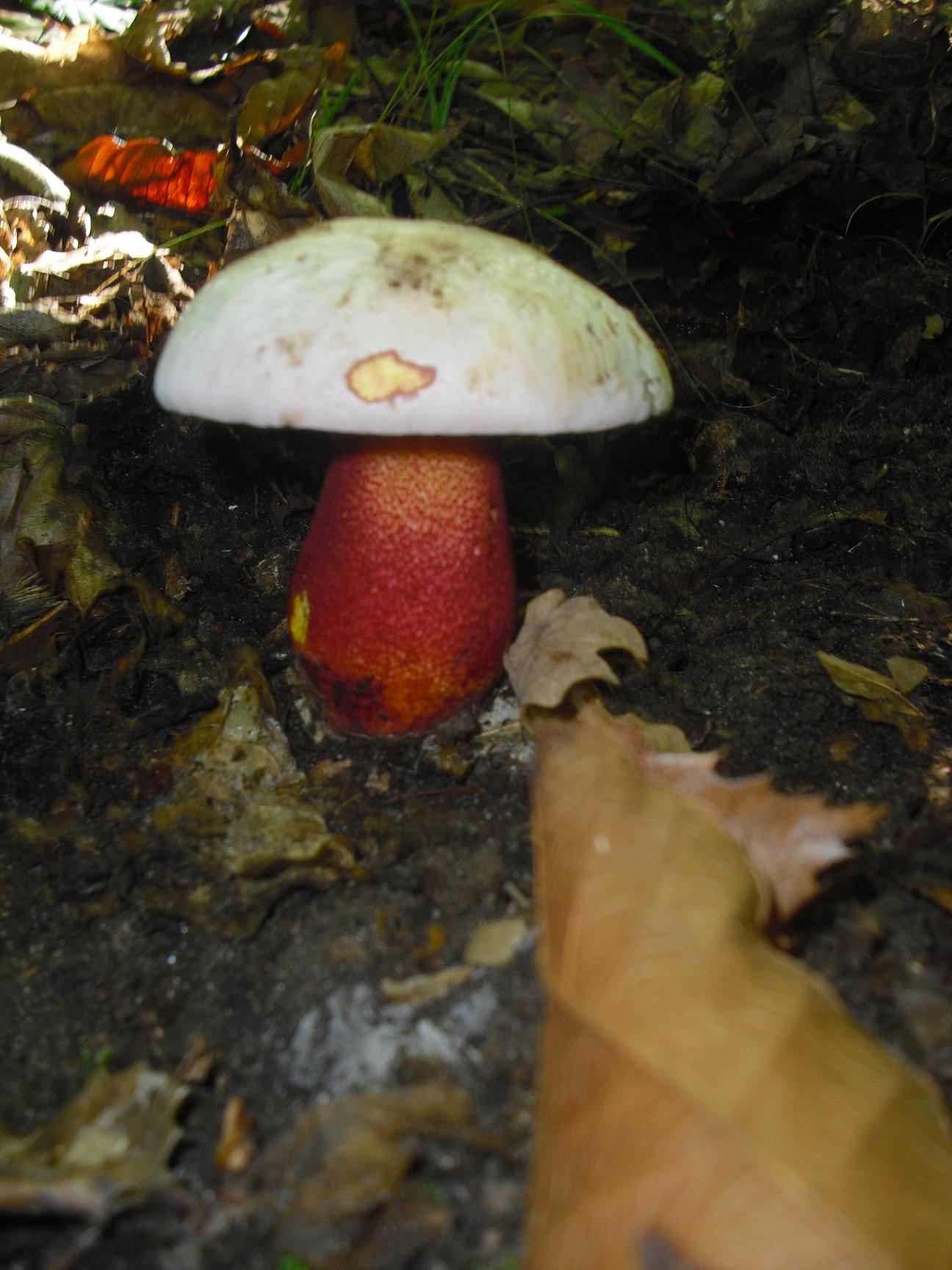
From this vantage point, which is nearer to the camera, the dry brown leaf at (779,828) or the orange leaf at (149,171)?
the dry brown leaf at (779,828)

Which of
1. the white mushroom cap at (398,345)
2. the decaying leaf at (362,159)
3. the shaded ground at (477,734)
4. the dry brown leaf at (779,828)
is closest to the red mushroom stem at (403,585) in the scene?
the shaded ground at (477,734)

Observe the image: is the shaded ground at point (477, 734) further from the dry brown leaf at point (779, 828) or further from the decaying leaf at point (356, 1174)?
the dry brown leaf at point (779, 828)

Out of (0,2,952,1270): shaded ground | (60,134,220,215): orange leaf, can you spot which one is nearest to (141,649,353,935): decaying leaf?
(0,2,952,1270): shaded ground

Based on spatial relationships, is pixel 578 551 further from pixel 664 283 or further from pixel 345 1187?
pixel 345 1187

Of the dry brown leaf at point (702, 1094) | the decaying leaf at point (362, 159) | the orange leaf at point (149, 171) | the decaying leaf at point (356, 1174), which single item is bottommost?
the decaying leaf at point (356, 1174)

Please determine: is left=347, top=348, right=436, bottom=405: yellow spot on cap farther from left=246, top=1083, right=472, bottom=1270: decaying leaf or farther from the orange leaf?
the orange leaf

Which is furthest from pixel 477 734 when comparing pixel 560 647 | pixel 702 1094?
pixel 702 1094

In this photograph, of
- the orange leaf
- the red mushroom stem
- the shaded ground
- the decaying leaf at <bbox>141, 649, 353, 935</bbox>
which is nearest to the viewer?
the shaded ground

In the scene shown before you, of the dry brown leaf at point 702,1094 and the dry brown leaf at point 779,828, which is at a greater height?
the dry brown leaf at point 702,1094
